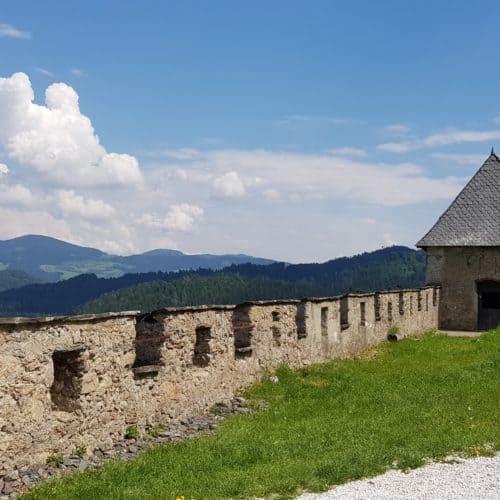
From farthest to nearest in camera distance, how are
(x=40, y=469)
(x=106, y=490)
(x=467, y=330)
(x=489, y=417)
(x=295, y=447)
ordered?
(x=467, y=330) → (x=489, y=417) → (x=295, y=447) → (x=40, y=469) → (x=106, y=490)

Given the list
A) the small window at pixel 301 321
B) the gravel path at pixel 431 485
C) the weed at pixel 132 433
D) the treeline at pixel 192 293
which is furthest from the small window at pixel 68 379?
the treeline at pixel 192 293

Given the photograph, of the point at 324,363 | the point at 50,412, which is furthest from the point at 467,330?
the point at 50,412

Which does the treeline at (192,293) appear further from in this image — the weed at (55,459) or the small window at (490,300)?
the weed at (55,459)

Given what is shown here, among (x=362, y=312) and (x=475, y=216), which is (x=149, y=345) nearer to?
(x=362, y=312)

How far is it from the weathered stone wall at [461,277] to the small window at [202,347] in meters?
21.2

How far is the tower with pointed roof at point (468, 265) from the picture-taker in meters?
31.7

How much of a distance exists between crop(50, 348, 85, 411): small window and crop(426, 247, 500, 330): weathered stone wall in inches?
995

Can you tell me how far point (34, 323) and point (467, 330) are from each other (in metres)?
Result: 26.4

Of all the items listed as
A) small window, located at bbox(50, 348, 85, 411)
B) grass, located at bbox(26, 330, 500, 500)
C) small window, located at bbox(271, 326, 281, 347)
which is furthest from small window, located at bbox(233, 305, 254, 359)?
small window, located at bbox(50, 348, 85, 411)

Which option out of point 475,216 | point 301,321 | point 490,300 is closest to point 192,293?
point 475,216

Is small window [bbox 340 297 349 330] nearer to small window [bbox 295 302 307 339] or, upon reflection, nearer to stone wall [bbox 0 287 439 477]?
stone wall [bbox 0 287 439 477]

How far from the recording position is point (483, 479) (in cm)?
847

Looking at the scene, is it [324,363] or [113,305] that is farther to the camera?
[113,305]

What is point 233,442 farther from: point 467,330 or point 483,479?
point 467,330
